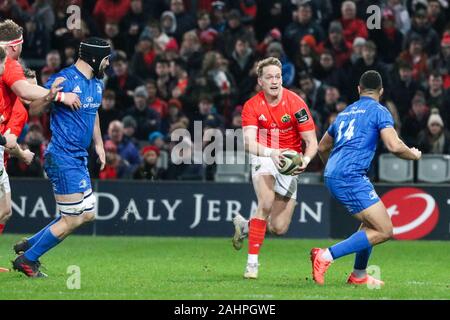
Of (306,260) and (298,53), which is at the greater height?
(298,53)

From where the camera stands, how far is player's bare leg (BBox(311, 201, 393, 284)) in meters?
10.7

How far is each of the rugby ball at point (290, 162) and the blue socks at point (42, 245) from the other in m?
2.28

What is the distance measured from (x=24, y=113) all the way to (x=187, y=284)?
241 cm

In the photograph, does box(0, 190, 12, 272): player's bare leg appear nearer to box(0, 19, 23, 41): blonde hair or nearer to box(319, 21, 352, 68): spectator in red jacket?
box(0, 19, 23, 41): blonde hair

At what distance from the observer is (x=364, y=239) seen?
10.7m

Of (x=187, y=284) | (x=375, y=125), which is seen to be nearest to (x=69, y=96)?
(x=187, y=284)

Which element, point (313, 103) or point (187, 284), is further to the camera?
point (313, 103)

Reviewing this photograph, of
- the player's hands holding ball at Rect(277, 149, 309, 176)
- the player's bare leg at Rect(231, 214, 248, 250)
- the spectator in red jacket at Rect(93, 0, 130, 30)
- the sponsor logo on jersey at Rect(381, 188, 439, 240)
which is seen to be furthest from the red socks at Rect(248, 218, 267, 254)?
the spectator in red jacket at Rect(93, 0, 130, 30)

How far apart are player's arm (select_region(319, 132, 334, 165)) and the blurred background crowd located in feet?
21.3

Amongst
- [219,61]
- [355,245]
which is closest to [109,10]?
[219,61]

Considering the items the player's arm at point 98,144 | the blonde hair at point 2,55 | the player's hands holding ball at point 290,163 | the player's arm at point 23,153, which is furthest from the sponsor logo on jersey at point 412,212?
the blonde hair at point 2,55

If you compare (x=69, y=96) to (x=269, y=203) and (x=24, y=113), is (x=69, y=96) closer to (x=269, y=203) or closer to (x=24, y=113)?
(x=24, y=113)
